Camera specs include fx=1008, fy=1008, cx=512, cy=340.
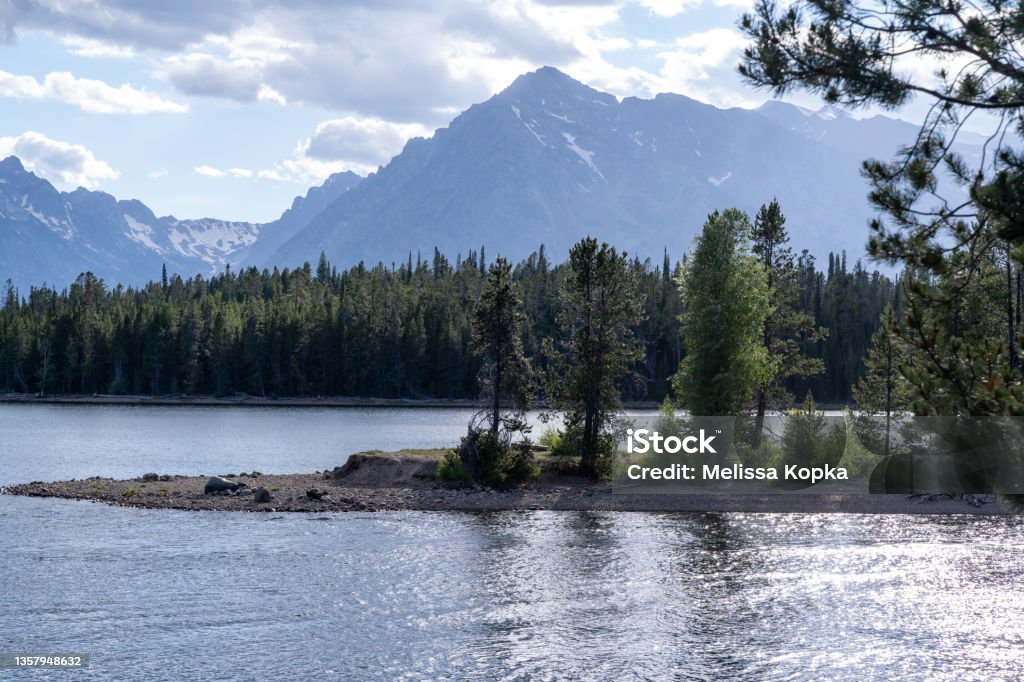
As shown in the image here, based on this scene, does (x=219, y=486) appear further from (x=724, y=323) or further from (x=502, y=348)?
(x=724, y=323)

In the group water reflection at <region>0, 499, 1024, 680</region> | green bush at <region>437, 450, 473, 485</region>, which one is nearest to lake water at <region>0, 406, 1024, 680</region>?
water reflection at <region>0, 499, 1024, 680</region>

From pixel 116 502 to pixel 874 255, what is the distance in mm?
44863

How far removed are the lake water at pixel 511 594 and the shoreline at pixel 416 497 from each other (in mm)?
2340

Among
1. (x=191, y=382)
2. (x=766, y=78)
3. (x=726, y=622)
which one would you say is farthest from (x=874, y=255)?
(x=191, y=382)

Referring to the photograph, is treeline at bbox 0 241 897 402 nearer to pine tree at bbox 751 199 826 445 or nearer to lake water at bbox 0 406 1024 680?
pine tree at bbox 751 199 826 445

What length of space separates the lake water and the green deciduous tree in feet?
38.5

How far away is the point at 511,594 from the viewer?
3019 centimetres

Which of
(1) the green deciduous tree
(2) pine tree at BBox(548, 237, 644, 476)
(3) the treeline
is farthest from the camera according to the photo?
(3) the treeline

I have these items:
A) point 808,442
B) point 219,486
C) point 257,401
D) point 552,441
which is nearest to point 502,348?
point 552,441

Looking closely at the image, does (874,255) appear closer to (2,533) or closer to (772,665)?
(772,665)

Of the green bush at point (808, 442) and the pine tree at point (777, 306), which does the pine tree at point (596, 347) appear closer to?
the pine tree at point (777, 306)

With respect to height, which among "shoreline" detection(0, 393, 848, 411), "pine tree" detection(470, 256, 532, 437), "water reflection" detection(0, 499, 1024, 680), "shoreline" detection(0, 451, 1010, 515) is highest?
"pine tree" detection(470, 256, 532, 437)

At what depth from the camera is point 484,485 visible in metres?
54.7

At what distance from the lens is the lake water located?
918 inches
